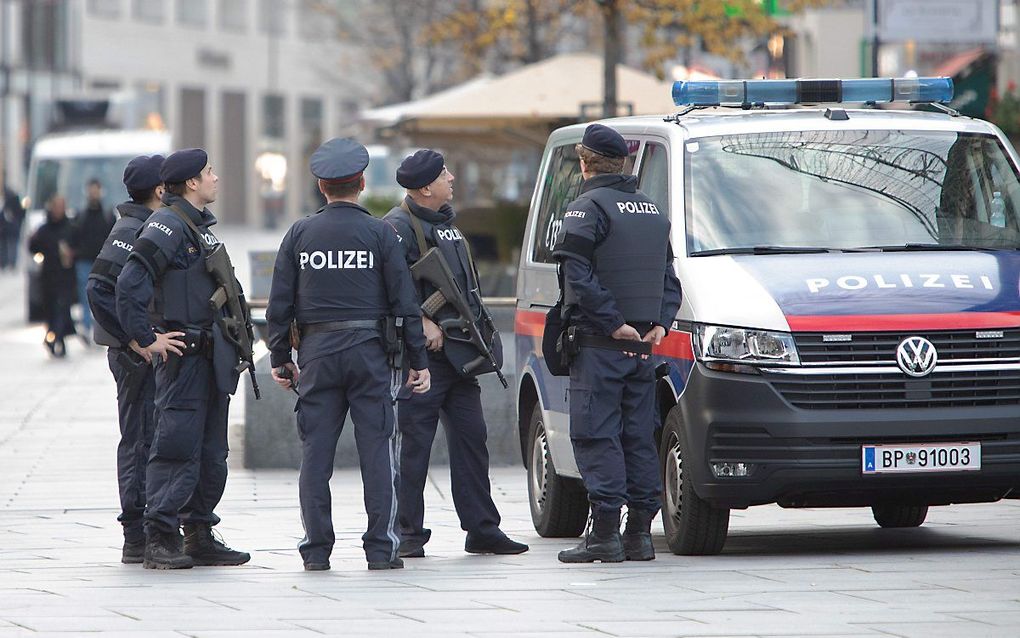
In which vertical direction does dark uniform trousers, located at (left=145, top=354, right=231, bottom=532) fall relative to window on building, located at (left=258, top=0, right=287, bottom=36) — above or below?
below

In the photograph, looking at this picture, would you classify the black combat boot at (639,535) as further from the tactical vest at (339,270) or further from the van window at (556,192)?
Result: the van window at (556,192)

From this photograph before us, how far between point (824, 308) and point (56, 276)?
16.7 m

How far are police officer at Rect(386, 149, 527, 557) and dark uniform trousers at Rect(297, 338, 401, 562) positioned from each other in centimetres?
46

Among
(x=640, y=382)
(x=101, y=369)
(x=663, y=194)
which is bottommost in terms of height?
(x=101, y=369)

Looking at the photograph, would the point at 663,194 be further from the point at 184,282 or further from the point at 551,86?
the point at 551,86

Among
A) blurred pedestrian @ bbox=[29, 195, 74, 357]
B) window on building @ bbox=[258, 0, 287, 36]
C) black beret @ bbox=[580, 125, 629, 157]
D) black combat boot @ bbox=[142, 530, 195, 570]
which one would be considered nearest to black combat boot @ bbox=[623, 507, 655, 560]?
black beret @ bbox=[580, 125, 629, 157]

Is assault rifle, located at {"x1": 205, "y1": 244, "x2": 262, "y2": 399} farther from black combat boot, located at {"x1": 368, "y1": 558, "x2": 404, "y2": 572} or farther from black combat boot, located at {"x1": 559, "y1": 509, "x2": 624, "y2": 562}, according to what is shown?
black combat boot, located at {"x1": 559, "y1": 509, "x2": 624, "y2": 562}

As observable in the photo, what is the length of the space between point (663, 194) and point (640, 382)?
1.00m

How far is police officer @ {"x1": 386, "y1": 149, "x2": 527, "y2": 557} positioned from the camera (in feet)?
28.6

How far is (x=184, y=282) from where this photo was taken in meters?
8.49

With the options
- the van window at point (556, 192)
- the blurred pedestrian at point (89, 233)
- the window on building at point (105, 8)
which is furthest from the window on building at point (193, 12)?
the van window at point (556, 192)

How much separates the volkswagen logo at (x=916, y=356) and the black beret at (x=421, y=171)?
207 cm

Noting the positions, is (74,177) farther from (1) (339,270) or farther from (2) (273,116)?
(2) (273,116)

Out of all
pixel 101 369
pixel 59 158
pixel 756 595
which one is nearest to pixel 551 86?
pixel 101 369
